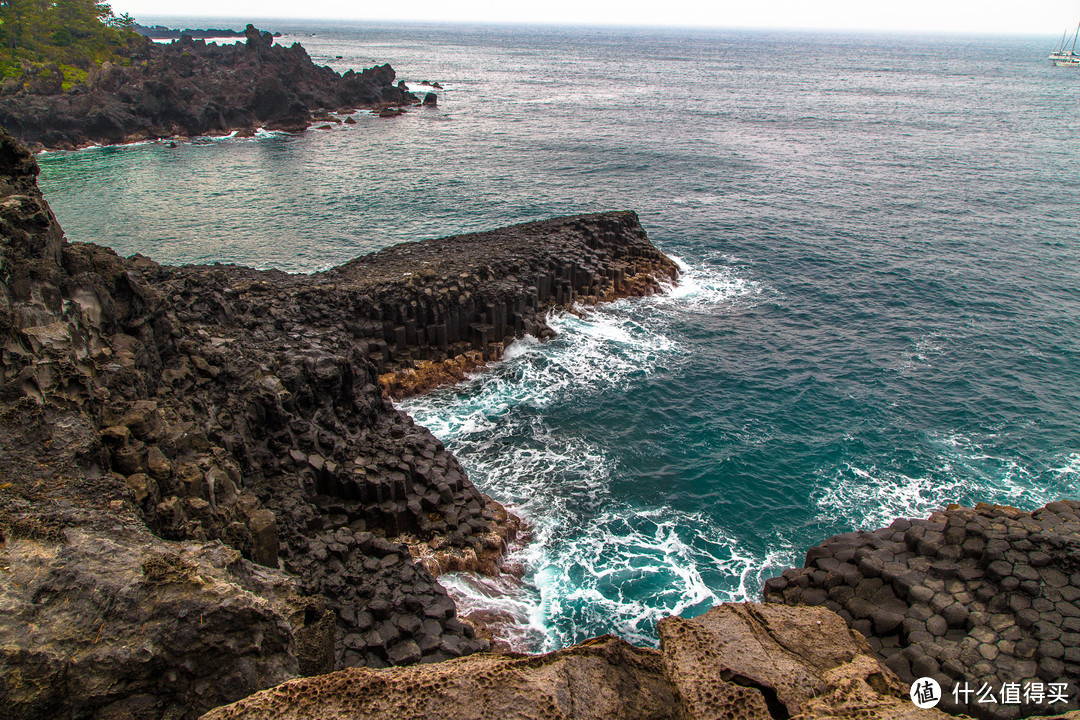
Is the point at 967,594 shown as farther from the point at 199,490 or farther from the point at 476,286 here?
the point at 476,286

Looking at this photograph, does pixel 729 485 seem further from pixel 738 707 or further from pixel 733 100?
pixel 733 100

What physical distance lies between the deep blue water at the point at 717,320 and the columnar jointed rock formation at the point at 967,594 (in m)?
3.30

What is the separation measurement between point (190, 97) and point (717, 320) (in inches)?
3773

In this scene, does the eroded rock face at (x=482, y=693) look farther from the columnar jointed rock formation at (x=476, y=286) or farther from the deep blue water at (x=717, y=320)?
the columnar jointed rock formation at (x=476, y=286)

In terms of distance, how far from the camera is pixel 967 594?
18.8m

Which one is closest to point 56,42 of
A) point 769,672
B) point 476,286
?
point 476,286

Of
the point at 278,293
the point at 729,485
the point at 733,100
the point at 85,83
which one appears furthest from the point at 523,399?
the point at 733,100

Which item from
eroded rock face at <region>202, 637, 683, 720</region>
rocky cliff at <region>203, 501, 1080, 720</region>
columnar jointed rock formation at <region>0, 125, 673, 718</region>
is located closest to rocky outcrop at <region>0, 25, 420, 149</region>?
columnar jointed rock formation at <region>0, 125, 673, 718</region>

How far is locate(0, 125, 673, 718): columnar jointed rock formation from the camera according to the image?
9.81 metres

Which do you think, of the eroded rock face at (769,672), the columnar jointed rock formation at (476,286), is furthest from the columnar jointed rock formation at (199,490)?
the eroded rock face at (769,672)

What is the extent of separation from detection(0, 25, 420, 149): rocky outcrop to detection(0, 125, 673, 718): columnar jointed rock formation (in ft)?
234

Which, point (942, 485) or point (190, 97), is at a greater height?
point (190, 97)

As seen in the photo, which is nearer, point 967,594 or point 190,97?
point 967,594

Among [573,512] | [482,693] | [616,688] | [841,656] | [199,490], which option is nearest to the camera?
[482,693]
